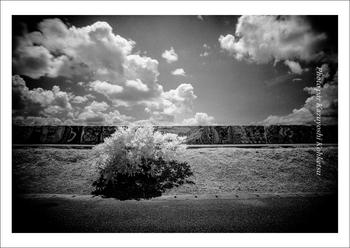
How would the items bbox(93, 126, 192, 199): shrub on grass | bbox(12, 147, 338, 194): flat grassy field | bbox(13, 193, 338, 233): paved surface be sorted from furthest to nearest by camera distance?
bbox(12, 147, 338, 194): flat grassy field, bbox(93, 126, 192, 199): shrub on grass, bbox(13, 193, 338, 233): paved surface

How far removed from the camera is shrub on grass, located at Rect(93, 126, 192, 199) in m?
6.63

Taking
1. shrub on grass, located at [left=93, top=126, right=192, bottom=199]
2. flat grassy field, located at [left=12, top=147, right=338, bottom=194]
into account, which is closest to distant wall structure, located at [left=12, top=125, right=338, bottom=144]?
flat grassy field, located at [left=12, top=147, right=338, bottom=194]

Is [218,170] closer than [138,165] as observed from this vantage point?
No

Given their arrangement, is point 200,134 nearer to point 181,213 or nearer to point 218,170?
point 218,170

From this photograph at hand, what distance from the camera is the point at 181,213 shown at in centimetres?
491

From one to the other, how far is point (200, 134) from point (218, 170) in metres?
Answer: 3.30

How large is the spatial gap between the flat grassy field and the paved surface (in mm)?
631

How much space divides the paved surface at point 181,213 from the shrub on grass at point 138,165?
2.37 ft

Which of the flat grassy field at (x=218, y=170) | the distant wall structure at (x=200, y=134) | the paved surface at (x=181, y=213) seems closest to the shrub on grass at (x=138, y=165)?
the flat grassy field at (x=218, y=170)

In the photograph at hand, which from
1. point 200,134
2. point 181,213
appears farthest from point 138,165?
point 200,134

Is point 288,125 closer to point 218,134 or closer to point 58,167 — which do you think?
point 218,134

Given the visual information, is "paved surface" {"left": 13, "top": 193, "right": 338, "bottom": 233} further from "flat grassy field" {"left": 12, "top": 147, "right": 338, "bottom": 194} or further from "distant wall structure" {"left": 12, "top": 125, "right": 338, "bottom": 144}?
"distant wall structure" {"left": 12, "top": 125, "right": 338, "bottom": 144}

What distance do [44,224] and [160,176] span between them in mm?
3445

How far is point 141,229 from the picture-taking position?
4266 mm
